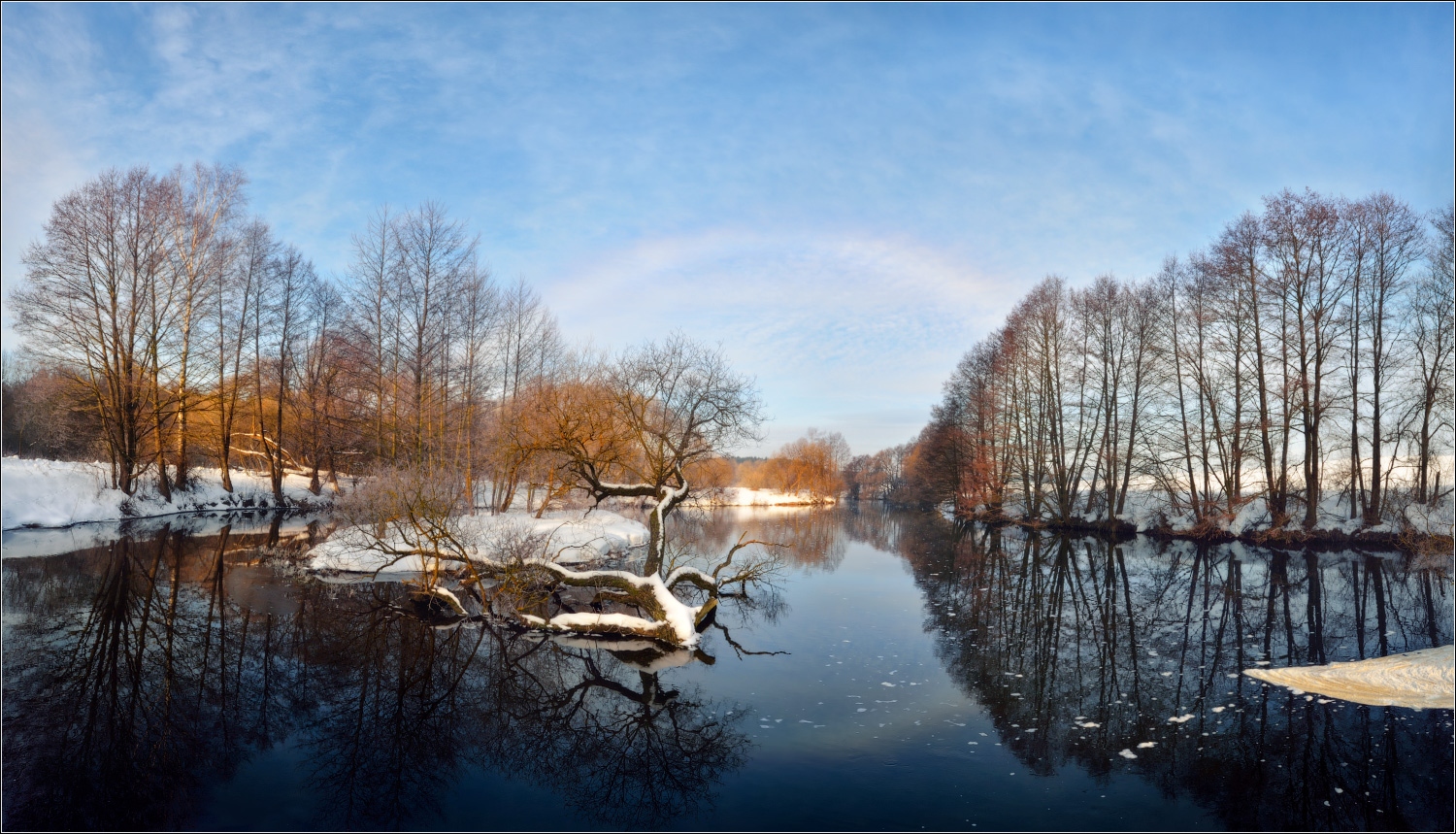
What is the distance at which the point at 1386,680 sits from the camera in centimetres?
924

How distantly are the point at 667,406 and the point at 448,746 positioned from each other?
993cm

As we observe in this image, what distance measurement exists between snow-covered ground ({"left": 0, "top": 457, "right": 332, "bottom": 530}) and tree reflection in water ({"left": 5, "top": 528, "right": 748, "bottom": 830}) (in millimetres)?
12883

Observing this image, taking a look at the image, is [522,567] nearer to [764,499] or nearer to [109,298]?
[109,298]

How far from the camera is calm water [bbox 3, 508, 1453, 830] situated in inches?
238

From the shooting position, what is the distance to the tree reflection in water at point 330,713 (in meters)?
6.21

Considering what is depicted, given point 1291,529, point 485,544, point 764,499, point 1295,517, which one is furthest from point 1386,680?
point 764,499

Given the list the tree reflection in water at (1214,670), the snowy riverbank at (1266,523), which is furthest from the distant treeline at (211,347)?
the snowy riverbank at (1266,523)

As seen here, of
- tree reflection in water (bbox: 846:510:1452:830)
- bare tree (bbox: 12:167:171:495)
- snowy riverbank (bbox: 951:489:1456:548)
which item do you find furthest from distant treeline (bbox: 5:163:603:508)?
snowy riverbank (bbox: 951:489:1456:548)

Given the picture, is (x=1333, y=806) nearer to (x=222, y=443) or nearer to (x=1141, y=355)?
(x=1141, y=355)

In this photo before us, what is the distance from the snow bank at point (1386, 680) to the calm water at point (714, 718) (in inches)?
16.1

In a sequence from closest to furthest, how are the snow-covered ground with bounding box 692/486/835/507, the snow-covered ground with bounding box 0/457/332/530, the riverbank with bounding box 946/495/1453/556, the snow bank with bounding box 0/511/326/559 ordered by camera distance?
the snow bank with bounding box 0/511/326/559, the riverbank with bounding box 946/495/1453/556, the snow-covered ground with bounding box 0/457/332/530, the snow-covered ground with bounding box 692/486/835/507

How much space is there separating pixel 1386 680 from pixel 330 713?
43.1 ft

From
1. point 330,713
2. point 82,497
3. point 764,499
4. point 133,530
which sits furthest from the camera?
point 764,499

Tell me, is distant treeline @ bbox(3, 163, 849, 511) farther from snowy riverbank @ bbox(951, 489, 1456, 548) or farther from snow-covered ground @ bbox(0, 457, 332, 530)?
snowy riverbank @ bbox(951, 489, 1456, 548)
